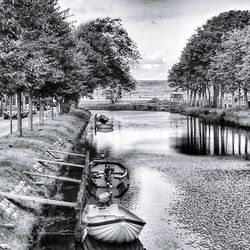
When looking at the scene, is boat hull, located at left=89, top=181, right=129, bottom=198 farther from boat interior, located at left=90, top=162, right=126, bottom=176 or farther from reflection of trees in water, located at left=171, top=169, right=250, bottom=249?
reflection of trees in water, located at left=171, top=169, right=250, bottom=249

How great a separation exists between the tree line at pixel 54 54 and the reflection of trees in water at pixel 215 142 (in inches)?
523

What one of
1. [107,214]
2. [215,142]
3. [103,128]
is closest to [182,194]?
[107,214]

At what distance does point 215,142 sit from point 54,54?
19839 mm

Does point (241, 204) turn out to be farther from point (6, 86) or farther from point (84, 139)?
point (84, 139)

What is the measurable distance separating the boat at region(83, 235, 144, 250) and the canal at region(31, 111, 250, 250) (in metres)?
0.04

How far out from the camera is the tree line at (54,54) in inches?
711

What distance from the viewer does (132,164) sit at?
33.6m

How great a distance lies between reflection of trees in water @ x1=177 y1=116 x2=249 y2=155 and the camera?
133 ft

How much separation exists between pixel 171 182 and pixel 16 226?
44.9 ft

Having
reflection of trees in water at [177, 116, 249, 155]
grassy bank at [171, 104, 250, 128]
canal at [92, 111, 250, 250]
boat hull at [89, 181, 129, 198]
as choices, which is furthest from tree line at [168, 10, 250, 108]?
boat hull at [89, 181, 129, 198]

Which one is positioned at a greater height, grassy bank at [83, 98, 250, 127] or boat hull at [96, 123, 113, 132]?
grassy bank at [83, 98, 250, 127]

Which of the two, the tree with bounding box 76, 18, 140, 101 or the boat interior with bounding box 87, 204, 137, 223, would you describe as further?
the tree with bounding box 76, 18, 140, 101

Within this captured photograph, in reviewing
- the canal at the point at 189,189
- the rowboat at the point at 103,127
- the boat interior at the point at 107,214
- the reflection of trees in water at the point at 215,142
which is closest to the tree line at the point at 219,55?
the reflection of trees in water at the point at 215,142

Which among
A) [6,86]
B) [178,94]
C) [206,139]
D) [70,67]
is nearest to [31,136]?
[70,67]
